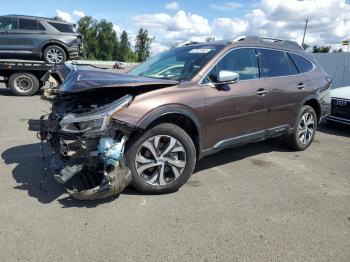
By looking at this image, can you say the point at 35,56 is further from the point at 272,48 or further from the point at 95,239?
the point at 95,239

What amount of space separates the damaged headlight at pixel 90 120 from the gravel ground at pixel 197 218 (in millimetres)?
825

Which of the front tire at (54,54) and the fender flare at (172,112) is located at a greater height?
the front tire at (54,54)

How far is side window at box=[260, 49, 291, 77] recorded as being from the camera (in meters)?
5.44

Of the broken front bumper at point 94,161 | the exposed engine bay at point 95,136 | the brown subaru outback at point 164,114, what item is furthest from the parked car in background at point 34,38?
the broken front bumper at point 94,161

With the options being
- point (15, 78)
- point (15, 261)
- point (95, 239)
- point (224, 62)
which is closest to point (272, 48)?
point (224, 62)

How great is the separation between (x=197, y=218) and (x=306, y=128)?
3431 mm

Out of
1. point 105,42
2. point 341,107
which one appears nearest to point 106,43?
point 105,42

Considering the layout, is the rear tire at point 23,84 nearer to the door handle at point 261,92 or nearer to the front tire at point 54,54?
the front tire at point 54,54

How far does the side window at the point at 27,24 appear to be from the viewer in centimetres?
1318

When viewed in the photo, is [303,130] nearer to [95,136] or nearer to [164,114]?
[164,114]

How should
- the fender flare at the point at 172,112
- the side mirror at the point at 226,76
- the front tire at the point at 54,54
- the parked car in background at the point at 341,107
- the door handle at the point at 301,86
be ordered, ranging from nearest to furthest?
the fender flare at the point at 172,112 → the side mirror at the point at 226,76 → the door handle at the point at 301,86 → the parked car in background at the point at 341,107 → the front tire at the point at 54,54

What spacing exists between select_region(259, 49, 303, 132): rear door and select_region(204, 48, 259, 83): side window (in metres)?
0.20

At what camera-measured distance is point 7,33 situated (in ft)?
43.0

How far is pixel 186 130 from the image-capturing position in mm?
4543
